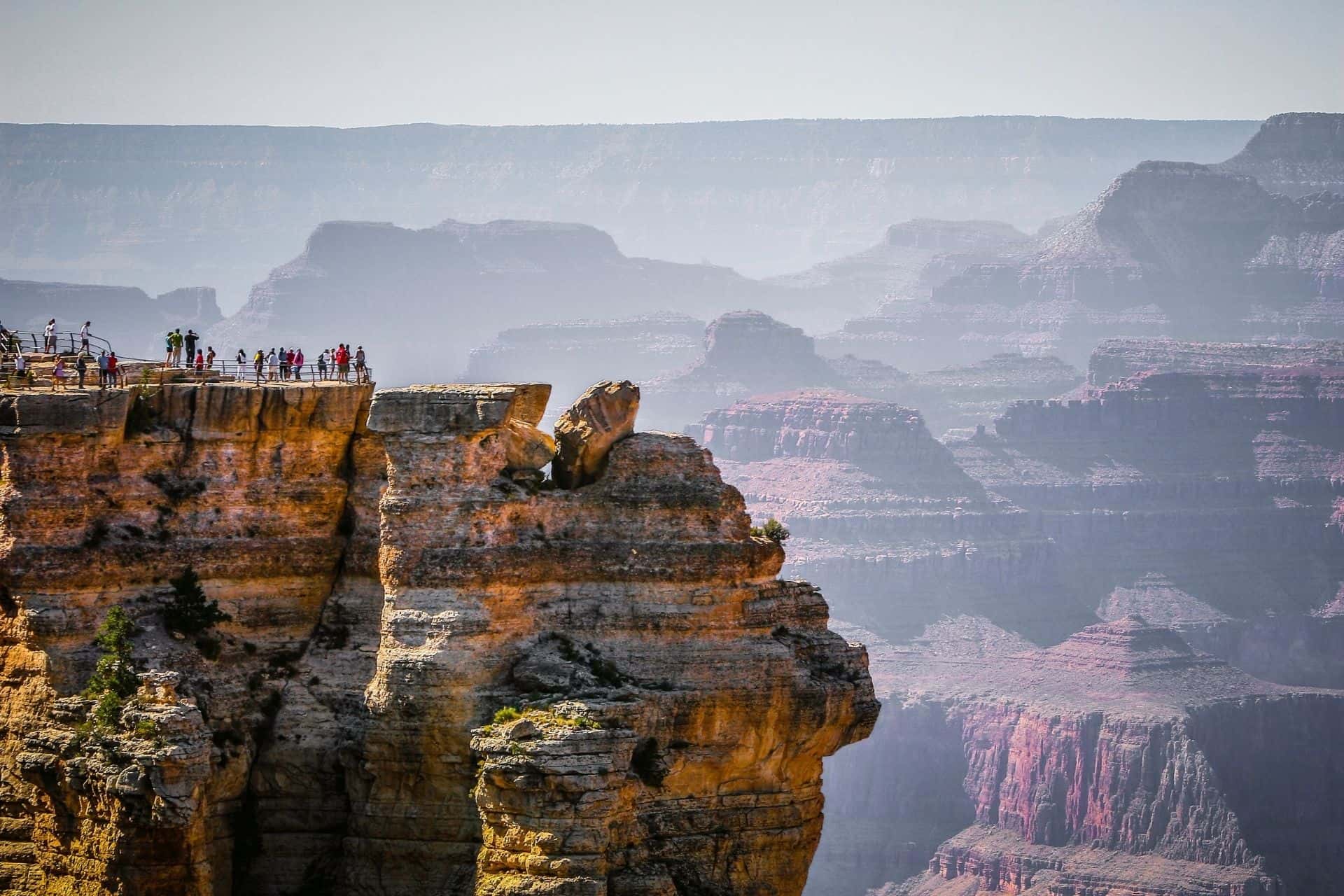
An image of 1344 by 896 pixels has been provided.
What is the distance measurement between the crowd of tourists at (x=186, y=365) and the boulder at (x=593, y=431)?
16.0 ft

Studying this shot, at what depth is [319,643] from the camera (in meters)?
51.5

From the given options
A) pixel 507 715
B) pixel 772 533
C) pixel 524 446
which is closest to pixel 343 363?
pixel 524 446

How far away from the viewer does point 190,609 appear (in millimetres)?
50094

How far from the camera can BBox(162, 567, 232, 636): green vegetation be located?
49812 mm

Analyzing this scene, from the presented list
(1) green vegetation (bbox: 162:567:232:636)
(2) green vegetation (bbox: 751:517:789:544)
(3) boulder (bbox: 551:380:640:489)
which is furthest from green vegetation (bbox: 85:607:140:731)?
(2) green vegetation (bbox: 751:517:789:544)

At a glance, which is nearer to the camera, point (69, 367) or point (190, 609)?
point (190, 609)

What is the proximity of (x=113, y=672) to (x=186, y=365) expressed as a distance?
9.51 m

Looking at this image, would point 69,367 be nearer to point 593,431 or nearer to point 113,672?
point 113,672

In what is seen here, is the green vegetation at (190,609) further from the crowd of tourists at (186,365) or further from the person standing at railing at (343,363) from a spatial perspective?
the person standing at railing at (343,363)

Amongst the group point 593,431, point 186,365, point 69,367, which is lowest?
point 593,431

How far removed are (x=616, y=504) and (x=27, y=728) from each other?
1086 cm

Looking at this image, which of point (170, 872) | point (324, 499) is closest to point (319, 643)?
point (324, 499)

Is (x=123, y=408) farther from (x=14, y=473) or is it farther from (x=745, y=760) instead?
(x=745, y=760)

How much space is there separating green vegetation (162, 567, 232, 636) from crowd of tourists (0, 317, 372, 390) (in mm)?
3841
